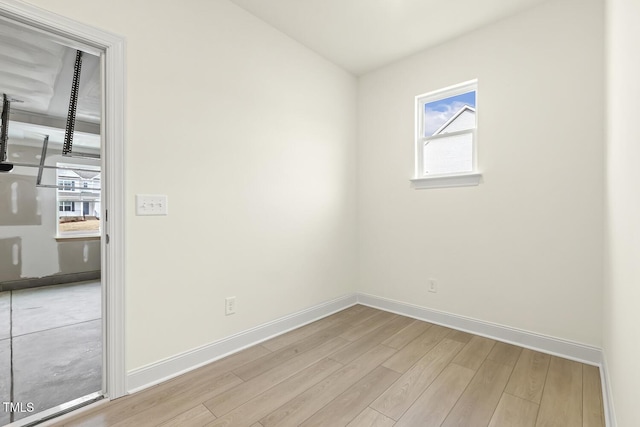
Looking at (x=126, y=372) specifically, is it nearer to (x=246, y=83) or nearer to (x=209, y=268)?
(x=209, y=268)

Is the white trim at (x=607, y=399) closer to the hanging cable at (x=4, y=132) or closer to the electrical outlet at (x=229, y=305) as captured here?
the electrical outlet at (x=229, y=305)

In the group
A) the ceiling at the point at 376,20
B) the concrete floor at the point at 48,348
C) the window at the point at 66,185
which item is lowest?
the concrete floor at the point at 48,348

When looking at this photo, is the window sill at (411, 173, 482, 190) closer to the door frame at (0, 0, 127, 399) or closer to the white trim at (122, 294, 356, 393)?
the white trim at (122, 294, 356, 393)

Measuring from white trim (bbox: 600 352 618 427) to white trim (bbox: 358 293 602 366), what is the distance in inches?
5.3

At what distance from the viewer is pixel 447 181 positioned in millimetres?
2719

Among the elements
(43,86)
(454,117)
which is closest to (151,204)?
(454,117)

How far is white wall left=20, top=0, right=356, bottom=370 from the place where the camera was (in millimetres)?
1764

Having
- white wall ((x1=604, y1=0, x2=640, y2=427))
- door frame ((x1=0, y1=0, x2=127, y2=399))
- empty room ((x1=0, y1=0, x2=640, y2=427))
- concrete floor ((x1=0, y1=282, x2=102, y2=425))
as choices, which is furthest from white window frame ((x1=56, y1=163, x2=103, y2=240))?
white wall ((x1=604, y1=0, x2=640, y2=427))

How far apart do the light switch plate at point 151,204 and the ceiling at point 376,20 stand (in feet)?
5.38

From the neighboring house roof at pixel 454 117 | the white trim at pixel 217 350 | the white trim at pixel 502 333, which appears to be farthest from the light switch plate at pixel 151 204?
the neighboring house roof at pixel 454 117

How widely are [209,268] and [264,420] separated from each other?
3.46 feet

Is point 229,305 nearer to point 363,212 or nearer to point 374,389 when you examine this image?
point 374,389

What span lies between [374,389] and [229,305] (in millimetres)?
1201

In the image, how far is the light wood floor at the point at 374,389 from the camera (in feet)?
4.97
